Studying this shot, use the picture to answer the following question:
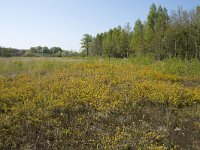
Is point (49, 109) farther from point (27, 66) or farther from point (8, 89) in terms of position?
point (27, 66)

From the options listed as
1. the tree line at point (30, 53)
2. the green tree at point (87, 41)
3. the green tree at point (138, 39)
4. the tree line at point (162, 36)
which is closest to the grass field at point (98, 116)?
the tree line at point (162, 36)

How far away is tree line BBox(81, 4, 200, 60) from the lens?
24469 millimetres

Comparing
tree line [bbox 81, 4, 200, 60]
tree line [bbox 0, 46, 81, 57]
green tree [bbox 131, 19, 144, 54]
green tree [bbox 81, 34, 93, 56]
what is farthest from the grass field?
green tree [bbox 81, 34, 93, 56]

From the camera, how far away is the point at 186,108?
301 inches

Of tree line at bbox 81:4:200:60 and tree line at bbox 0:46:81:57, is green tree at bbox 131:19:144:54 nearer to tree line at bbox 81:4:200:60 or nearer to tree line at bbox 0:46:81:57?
A: tree line at bbox 81:4:200:60

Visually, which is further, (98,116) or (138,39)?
(138,39)

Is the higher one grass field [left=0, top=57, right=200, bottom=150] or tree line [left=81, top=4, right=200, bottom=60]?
tree line [left=81, top=4, right=200, bottom=60]

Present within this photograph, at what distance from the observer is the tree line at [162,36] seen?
80.3 ft


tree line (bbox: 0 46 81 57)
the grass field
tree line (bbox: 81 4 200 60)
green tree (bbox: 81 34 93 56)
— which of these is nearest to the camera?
the grass field

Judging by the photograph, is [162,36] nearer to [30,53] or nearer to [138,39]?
[138,39]

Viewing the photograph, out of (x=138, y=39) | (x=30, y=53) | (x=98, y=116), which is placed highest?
(x=138, y=39)

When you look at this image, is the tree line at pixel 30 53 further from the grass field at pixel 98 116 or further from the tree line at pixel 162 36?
the grass field at pixel 98 116

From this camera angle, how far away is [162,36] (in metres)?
30.3

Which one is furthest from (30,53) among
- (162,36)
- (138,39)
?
(162,36)
